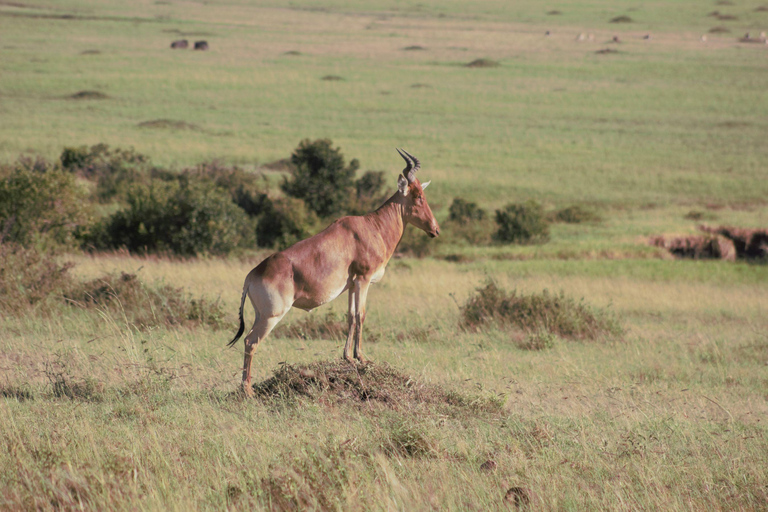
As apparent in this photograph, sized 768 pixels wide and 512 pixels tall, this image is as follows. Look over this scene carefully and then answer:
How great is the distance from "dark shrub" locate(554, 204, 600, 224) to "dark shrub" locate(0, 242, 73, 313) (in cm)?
2250

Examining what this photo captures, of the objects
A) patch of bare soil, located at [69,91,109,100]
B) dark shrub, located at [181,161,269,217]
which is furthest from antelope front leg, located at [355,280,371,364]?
patch of bare soil, located at [69,91,109,100]

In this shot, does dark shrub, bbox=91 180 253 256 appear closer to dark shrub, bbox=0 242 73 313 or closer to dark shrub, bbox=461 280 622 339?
dark shrub, bbox=0 242 73 313

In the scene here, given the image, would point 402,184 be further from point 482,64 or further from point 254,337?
point 482,64

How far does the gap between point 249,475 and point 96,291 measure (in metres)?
8.77

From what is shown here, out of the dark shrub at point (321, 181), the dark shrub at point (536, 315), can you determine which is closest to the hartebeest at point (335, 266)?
the dark shrub at point (536, 315)

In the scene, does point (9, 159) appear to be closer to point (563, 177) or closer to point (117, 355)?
point (563, 177)

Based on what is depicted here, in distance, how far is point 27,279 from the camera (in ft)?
42.7

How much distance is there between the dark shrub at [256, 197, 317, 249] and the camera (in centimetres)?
2467

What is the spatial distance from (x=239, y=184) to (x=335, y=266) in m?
23.7

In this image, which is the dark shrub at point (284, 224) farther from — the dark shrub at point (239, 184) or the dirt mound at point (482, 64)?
the dirt mound at point (482, 64)

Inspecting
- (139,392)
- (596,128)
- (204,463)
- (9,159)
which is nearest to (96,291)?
(139,392)

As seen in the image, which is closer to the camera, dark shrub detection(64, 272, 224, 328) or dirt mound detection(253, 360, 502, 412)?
dirt mound detection(253, 360, 502, 412)

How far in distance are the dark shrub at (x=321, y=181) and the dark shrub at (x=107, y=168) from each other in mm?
6269

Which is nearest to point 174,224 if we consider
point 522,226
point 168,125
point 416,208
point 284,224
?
point 284,224
